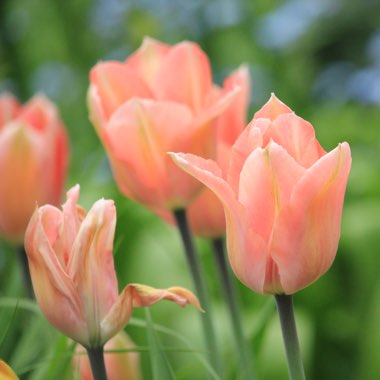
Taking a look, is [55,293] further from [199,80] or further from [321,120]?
[321,120]

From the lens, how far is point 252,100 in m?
2.87

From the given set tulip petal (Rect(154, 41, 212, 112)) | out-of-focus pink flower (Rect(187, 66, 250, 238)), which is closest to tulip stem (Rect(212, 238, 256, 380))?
out-of-focus pink flower (Rect(187, 66, 250, 238))

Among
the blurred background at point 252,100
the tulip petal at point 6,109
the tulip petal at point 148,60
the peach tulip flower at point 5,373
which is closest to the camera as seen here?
the peach tulip flower at point 5,373

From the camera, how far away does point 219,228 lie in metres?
0.96

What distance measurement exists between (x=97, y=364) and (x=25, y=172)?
1.50ft

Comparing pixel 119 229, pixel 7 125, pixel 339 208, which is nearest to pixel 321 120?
pixel 119 229

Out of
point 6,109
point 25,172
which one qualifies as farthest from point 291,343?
point 6,109

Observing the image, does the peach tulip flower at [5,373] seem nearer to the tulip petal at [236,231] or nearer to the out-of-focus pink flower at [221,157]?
the tulip petal at [236,231]

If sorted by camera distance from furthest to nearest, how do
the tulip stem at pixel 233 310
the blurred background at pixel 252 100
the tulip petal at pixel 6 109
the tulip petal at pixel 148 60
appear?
the blurred background at pixel 252 100 → the tulip petal at pixel 6 109 → the tulip petal at pixel 148 60 → the tulip stem at pixel 233 310

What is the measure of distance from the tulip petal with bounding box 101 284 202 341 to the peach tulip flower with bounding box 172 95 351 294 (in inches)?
1.4

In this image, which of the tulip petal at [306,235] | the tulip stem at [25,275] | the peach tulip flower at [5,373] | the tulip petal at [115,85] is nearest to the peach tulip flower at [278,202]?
the tulip petal at [306,235]

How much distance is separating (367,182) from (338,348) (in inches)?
17.9

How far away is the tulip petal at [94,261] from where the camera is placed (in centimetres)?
62

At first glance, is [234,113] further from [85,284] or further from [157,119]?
[85,284]
